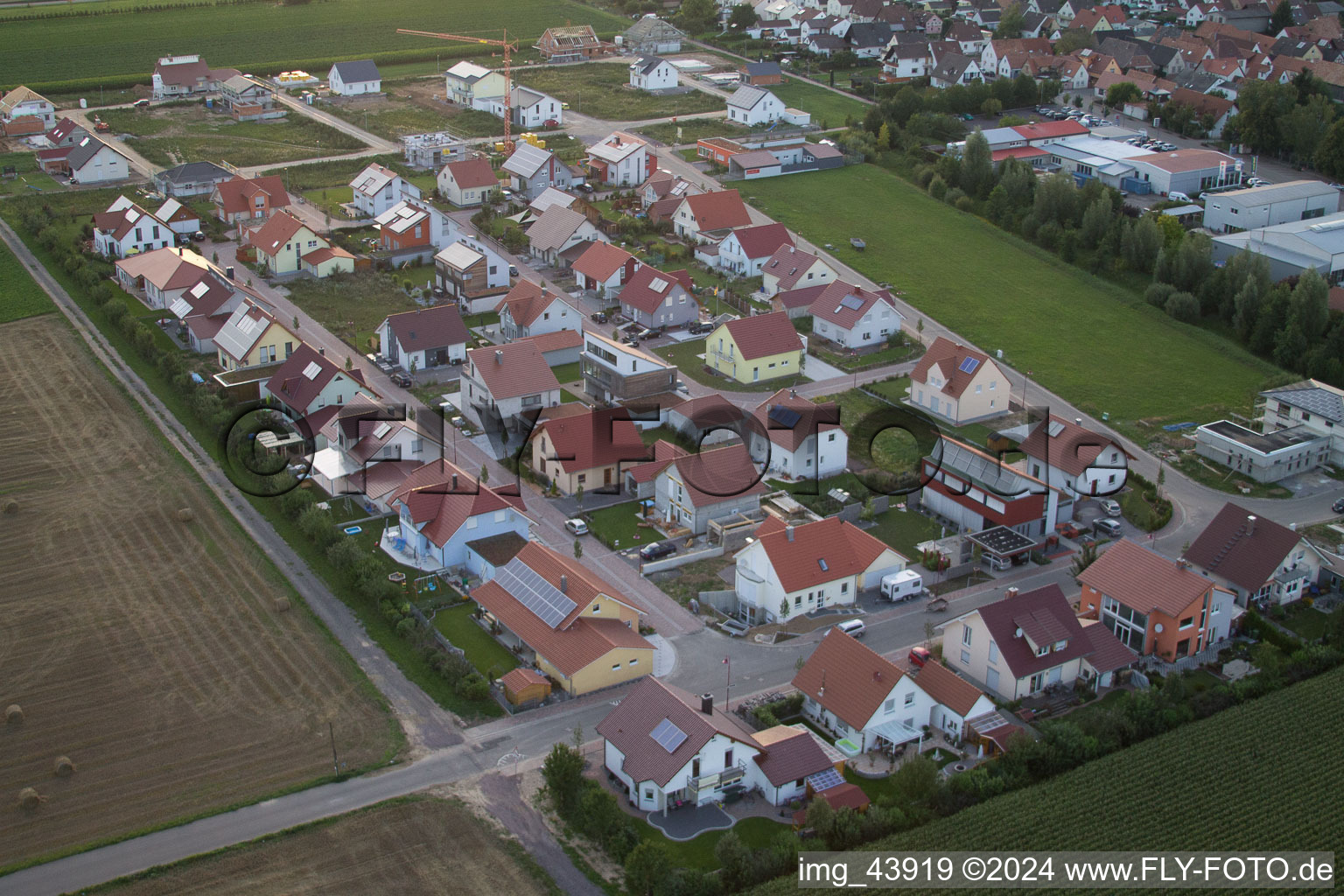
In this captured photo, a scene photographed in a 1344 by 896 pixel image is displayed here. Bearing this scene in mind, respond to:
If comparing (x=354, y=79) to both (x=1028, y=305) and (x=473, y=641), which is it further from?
(x=473, y=641)

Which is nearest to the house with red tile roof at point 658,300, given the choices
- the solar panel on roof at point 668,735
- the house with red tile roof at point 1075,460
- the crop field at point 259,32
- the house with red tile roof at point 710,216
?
the house with red tile roof at point 710,216

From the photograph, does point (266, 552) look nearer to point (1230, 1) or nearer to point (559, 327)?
point (559, 327)

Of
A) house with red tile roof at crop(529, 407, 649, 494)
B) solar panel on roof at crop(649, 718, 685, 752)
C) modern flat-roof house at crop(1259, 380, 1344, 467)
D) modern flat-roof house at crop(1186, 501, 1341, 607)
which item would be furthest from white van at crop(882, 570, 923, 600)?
modern flat-roof house at crop(1259, 380, 1344, 467)

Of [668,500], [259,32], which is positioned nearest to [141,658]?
[668,500]

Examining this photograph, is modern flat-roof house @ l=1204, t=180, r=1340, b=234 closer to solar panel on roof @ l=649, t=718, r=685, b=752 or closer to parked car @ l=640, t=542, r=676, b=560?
parked car @ l=640, t=542, r=676, b=560

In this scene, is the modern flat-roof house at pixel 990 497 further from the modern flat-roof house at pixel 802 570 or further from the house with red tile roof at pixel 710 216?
the house with red tile roof at pixel 710 216
